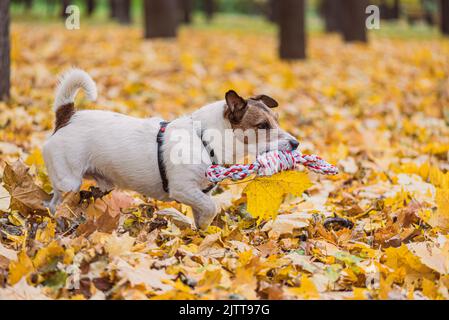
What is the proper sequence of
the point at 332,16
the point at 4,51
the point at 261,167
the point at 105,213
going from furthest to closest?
1. the point at 332,16
2. the point at 4,51
3. the point at 261,167
4. the point at 105,213

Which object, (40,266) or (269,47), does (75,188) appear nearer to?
(40,266)

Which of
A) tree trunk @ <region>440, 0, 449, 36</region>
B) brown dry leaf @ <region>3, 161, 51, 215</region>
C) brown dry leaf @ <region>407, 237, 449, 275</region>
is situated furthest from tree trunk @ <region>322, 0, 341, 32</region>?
brown dry leaf @ <region>407, 237, 449, 275</region>

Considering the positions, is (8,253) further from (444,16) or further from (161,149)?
(444,16)

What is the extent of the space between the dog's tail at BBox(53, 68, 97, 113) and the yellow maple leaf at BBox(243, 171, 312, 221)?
126 centimetres

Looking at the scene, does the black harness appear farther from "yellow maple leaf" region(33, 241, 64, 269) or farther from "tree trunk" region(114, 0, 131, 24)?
"tree trunk" region(114, 0, 131, 24)

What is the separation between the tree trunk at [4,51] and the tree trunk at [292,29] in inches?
307

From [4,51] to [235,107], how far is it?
4.21 m

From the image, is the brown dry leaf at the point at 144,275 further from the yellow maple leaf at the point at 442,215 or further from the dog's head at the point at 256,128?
the yellow maple leaf at the point at 442,215

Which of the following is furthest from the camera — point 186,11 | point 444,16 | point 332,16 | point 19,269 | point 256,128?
point 186,11

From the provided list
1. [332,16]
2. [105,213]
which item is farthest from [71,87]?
[332,16]

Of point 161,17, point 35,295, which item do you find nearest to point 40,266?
point 35,295

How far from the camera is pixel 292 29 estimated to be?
1420cm

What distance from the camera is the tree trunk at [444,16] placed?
80.2 ft
